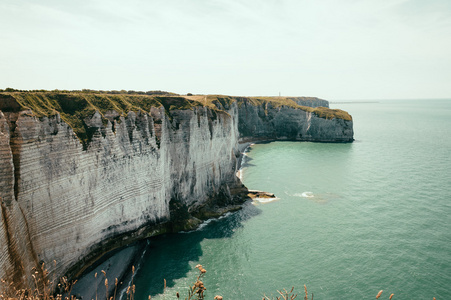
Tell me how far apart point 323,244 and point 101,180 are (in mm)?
29590

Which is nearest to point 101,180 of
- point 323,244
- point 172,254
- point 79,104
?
point 79,104

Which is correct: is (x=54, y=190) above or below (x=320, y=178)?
above

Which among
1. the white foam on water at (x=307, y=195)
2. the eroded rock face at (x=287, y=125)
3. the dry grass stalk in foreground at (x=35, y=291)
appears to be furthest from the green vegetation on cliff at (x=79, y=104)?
the eroded rock face at (x=287, y=125)

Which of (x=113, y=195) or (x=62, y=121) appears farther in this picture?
(x=113, y=195)

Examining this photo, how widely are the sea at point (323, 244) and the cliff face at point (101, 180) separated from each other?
5590 mm

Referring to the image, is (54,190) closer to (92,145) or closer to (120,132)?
(92,145)

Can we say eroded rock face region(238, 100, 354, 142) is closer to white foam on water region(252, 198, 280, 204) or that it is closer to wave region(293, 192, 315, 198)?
wave region(293, 192, 315, 198)

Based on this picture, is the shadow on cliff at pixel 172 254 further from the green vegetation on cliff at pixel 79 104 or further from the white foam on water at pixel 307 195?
the green vegetation on cliff at pixel 79 104

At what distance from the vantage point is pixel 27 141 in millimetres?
25031

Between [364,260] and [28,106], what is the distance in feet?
133

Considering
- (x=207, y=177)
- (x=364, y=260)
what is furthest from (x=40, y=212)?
(x=364, y=260)

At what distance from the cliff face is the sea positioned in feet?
18.3

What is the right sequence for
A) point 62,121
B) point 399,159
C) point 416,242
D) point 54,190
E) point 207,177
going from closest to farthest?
point 54,190, point 62,121, point 416,242, point 207,177, point 399,159

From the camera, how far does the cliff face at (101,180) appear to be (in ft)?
78.6
